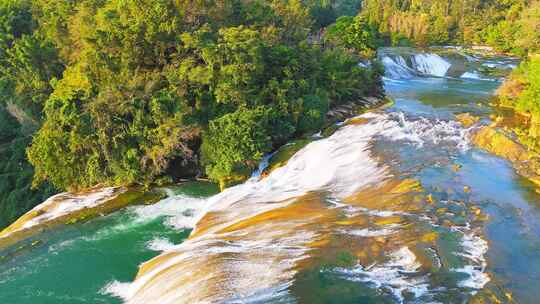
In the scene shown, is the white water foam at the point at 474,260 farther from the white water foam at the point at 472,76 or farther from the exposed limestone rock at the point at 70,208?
the white water foam at the point at 472,76

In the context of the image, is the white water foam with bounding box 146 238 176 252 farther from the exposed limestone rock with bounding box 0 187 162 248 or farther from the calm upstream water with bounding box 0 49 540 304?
the exposed limestone rock with bounding box 0 187 162 248

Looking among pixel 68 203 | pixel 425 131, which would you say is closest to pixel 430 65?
pixel 425 131

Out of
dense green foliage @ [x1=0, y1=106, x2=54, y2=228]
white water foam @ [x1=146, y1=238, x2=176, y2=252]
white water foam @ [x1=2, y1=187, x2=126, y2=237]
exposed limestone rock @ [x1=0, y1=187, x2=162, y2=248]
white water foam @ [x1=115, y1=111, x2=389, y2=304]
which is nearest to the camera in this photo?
white water foam @ [x1=115, y1=111, x2=389, y2=304]

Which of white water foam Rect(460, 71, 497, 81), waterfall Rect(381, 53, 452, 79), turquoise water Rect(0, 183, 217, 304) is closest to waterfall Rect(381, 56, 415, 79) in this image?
waterfall Rect(381, 53, 452, 79)

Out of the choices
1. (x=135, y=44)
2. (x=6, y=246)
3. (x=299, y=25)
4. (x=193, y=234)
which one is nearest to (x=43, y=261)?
(x=6, y=246)

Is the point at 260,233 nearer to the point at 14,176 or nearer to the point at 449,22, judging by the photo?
the point at 14,176

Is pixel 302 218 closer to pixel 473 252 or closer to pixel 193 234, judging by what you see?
pixel 193 234

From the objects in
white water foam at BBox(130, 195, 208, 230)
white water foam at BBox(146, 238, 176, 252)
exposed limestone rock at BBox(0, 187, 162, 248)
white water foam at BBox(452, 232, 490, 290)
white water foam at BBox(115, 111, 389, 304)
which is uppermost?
exposed limestone rock at BBox(0, 187, 162, 248)
